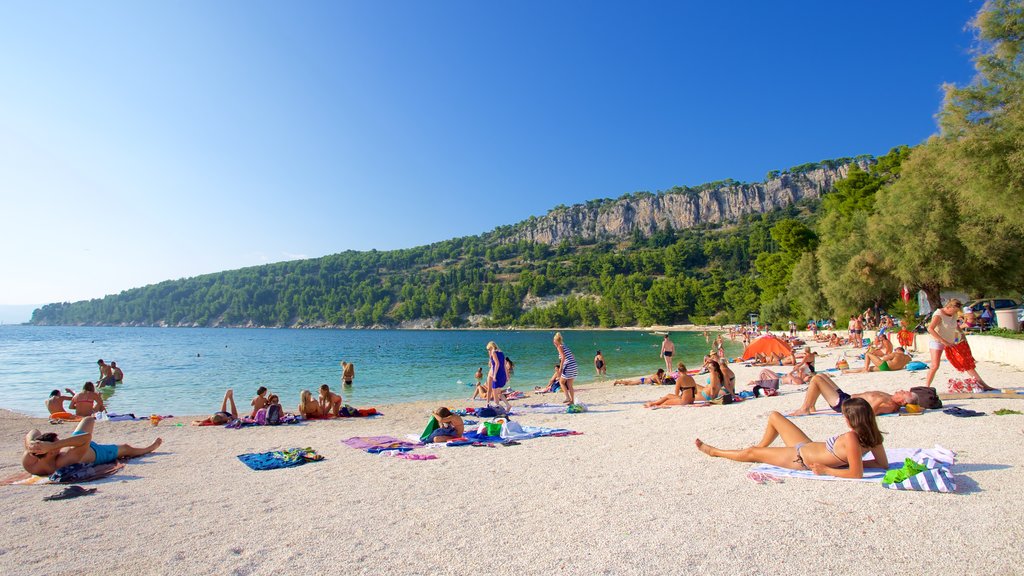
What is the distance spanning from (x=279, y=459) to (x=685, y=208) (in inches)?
7457

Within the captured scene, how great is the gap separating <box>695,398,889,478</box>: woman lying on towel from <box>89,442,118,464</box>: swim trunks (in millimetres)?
8056

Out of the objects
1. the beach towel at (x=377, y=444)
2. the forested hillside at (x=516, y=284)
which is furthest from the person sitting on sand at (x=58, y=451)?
the forested hillside at (x=516, y=284)

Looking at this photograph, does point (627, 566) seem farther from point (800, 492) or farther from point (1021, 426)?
point (1021, 426)

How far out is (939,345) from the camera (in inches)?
372

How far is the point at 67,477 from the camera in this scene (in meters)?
6.55

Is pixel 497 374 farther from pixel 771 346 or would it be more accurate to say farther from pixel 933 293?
pixel 933 293

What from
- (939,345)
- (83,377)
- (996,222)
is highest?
(996,222)

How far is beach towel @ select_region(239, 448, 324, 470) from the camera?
283 inches

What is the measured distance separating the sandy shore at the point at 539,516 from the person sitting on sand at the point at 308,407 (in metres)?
4.17

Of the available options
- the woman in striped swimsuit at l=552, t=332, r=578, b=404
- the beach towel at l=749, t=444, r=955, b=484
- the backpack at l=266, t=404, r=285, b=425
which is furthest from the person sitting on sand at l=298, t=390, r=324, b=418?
the beach towel at l=749, t=444, r=955, b=484

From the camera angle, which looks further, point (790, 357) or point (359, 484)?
point (790, 357)

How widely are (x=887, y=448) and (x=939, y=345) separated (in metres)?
4.59

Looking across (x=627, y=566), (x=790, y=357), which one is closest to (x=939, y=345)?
(x=627, y=566)

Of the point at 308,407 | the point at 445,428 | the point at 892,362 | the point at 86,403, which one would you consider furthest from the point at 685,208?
the point at 445,428
